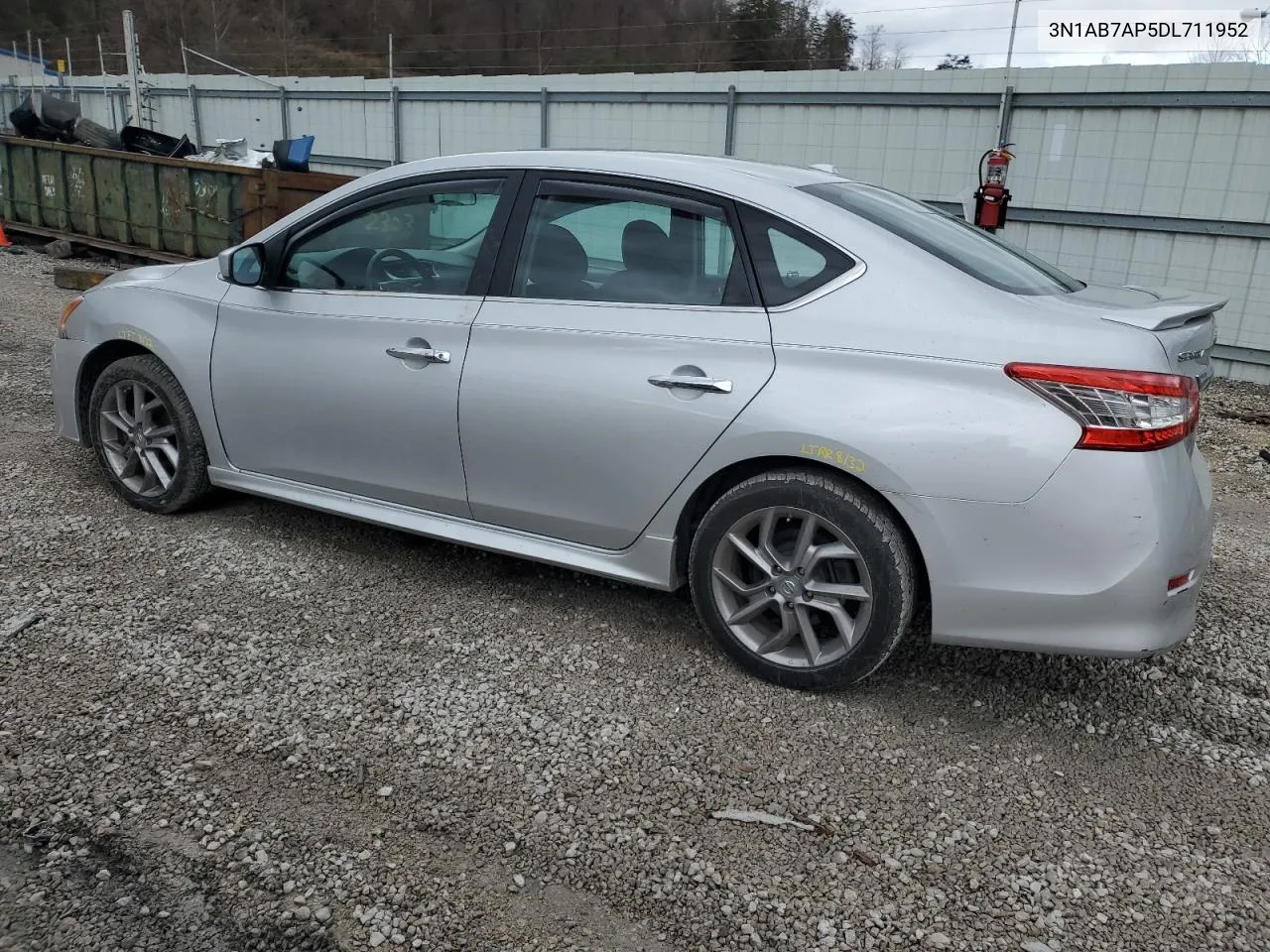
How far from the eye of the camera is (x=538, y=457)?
3520 mm

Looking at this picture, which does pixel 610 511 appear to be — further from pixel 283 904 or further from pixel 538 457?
pixel 283 904

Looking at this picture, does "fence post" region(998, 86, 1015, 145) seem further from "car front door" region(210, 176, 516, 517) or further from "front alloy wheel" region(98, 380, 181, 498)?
"front alloy wheel" region(98, 380, 181, 498)

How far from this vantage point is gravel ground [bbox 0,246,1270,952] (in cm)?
232

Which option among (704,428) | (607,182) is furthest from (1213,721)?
(607,182)

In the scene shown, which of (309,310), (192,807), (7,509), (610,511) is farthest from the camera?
(7,509)

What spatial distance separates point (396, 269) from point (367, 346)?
36cm

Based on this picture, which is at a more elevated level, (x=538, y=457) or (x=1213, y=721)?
(x=538, y=457)

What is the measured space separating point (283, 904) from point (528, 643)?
1.40m

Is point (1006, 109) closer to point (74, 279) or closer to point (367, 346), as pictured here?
point (367, 346)

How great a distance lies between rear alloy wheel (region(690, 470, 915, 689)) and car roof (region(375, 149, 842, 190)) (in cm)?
104

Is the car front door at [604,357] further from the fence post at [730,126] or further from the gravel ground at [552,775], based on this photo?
the fence post at [730,126]

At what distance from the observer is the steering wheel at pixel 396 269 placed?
386 centimetres

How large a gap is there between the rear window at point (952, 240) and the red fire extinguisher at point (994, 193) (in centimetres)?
625

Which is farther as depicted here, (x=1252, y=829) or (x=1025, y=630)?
(x=1025, y=630)
